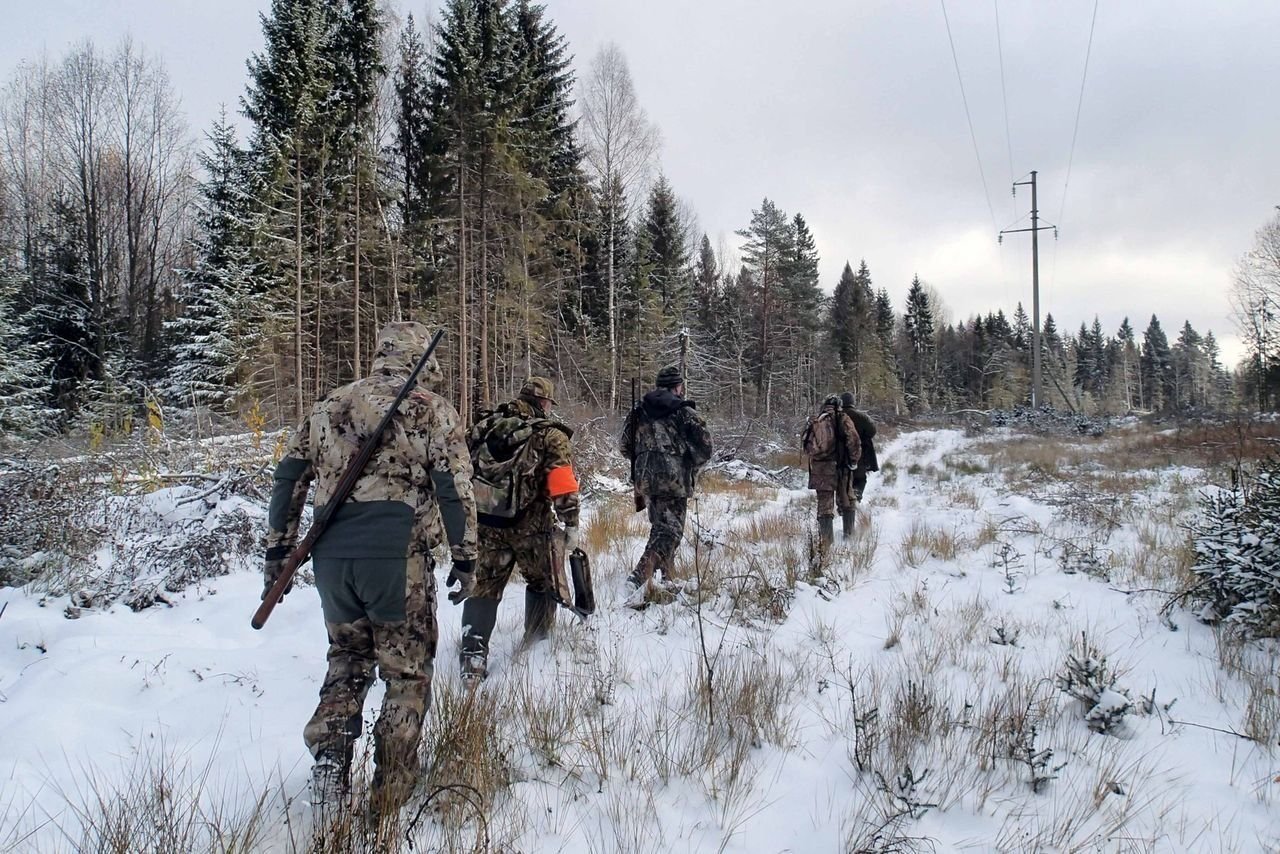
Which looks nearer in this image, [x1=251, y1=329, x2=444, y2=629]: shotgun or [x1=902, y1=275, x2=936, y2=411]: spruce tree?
[x1=251, y1=329, x2=444, y2=629]: shotgun

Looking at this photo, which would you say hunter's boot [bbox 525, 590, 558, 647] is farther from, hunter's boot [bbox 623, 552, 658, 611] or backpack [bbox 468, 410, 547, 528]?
hunter's boot [bbox 623, 552, 658, 611]

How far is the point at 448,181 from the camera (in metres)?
18.1

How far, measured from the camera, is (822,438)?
739 centimetres

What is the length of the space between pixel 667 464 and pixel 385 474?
3097mm

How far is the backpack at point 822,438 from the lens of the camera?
736 cm

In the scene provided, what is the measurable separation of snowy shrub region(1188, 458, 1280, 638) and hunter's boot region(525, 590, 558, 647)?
14.7 feet

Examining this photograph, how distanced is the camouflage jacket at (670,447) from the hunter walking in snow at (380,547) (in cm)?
277

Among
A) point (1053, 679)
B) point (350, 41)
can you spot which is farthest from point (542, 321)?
point (1053, 679)

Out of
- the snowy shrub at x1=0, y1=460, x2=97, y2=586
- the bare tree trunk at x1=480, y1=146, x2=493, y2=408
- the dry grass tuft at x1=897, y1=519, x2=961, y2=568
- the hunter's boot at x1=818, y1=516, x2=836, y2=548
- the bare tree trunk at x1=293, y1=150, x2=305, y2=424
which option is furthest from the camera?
the bare tree trunk at x1=293, y1=150, x2=305, y2=424

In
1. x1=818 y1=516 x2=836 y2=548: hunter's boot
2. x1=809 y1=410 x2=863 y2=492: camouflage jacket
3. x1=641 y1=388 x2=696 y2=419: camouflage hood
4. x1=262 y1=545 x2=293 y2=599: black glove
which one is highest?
x1=641 y1=388 x2=696 y2=419: camouflage hood

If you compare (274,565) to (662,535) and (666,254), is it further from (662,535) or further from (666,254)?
(666,254)

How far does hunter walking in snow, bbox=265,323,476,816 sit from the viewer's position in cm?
235

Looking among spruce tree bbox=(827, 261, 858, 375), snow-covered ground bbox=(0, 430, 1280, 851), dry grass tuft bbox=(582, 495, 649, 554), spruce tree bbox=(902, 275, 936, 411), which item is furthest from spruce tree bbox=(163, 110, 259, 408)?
spruce tree bbox=(902, 275, 936, 411)

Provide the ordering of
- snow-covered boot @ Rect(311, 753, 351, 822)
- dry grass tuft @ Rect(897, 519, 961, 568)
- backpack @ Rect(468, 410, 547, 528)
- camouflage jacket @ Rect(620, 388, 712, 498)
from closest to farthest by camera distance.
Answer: snow-covered boot @ Rect(311, 753, 351, 822)
backpack @ Rect(468, 410, 547, 528)
camouflage jacket @ Rect(620, 388, 712, 498)
dry grass tuft @ Rect(897, 519, 961, 568)
